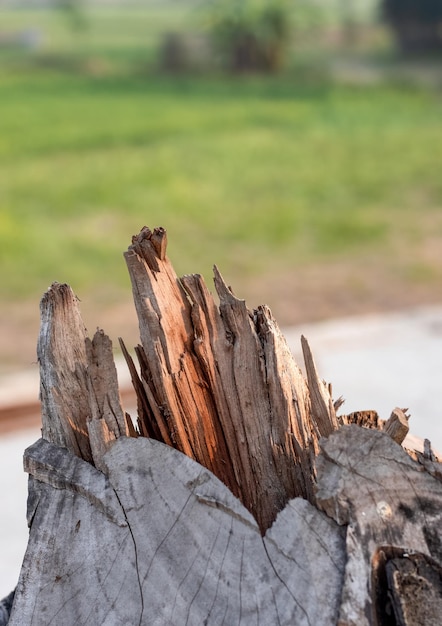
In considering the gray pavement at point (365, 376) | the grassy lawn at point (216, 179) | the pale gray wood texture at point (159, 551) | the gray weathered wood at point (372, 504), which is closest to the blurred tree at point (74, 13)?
the grassy lawn at point (216, 179)

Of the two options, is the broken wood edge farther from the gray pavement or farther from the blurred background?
the gray pavement

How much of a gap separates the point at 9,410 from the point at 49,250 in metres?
2.87

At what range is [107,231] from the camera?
6.61m

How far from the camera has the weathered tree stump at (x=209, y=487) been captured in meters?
1.10

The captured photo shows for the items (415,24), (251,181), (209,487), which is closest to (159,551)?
(209,487)

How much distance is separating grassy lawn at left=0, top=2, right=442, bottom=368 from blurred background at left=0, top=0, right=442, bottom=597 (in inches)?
1.0

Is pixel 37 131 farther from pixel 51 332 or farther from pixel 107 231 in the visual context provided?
pixel 51 332

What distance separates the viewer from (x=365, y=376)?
146 inches

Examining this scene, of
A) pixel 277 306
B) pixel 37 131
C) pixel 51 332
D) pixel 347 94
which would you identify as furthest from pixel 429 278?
pixel 347 94

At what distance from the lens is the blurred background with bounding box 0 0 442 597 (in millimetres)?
4316

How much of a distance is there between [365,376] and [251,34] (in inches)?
498

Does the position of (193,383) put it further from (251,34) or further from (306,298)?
(251,34)

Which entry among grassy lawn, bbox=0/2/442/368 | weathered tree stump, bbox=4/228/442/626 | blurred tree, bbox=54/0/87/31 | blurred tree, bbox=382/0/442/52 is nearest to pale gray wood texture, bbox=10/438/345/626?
weathered tree stump, bbox=4/228/442/626

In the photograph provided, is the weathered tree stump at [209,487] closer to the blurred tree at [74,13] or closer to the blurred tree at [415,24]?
the blurred tree at [415,24]
